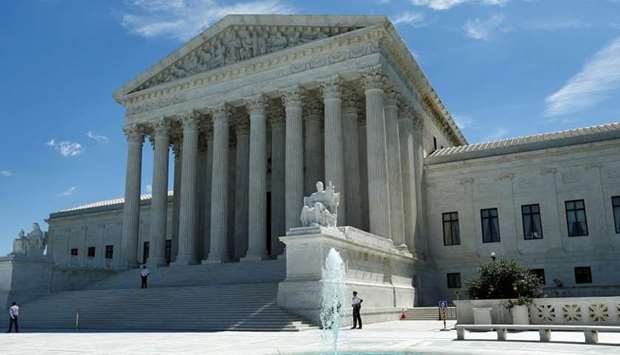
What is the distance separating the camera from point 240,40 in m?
44.5

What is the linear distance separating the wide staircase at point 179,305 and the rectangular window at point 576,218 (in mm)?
21070

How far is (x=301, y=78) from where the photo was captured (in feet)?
133

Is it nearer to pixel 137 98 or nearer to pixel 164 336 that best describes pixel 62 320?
pixel 164 336

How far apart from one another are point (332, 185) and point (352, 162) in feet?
27.7

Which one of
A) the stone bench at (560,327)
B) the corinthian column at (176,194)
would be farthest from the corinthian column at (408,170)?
the stone bench at (560,327)

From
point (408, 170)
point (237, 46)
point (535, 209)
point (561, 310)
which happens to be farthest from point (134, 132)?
point (561, 310)

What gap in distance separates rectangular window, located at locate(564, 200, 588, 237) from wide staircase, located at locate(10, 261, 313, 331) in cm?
2107

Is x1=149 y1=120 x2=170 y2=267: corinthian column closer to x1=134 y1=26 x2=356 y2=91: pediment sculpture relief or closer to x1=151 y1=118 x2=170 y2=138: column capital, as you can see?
x1=151 y1=118 x2=170 y2=138: column capital

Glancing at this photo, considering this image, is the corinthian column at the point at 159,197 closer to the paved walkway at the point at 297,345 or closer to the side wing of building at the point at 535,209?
the side wing of building at the point at 535,209

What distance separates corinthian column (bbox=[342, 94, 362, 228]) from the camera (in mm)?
42094

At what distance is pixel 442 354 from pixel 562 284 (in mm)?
29339

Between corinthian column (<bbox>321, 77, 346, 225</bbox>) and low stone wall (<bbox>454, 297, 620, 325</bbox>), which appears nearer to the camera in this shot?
low stone wall (<bbox>454, 297, 620, 325</bbox>)

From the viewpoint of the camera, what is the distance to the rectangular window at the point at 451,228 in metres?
44.2

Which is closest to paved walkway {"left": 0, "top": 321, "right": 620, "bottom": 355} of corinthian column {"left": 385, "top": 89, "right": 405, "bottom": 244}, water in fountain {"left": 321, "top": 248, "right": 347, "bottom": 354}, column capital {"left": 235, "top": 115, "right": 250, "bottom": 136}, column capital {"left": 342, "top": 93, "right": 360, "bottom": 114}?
water in fountain {"left": 321, "top": 248, "right": 347, "bottom": 354}
